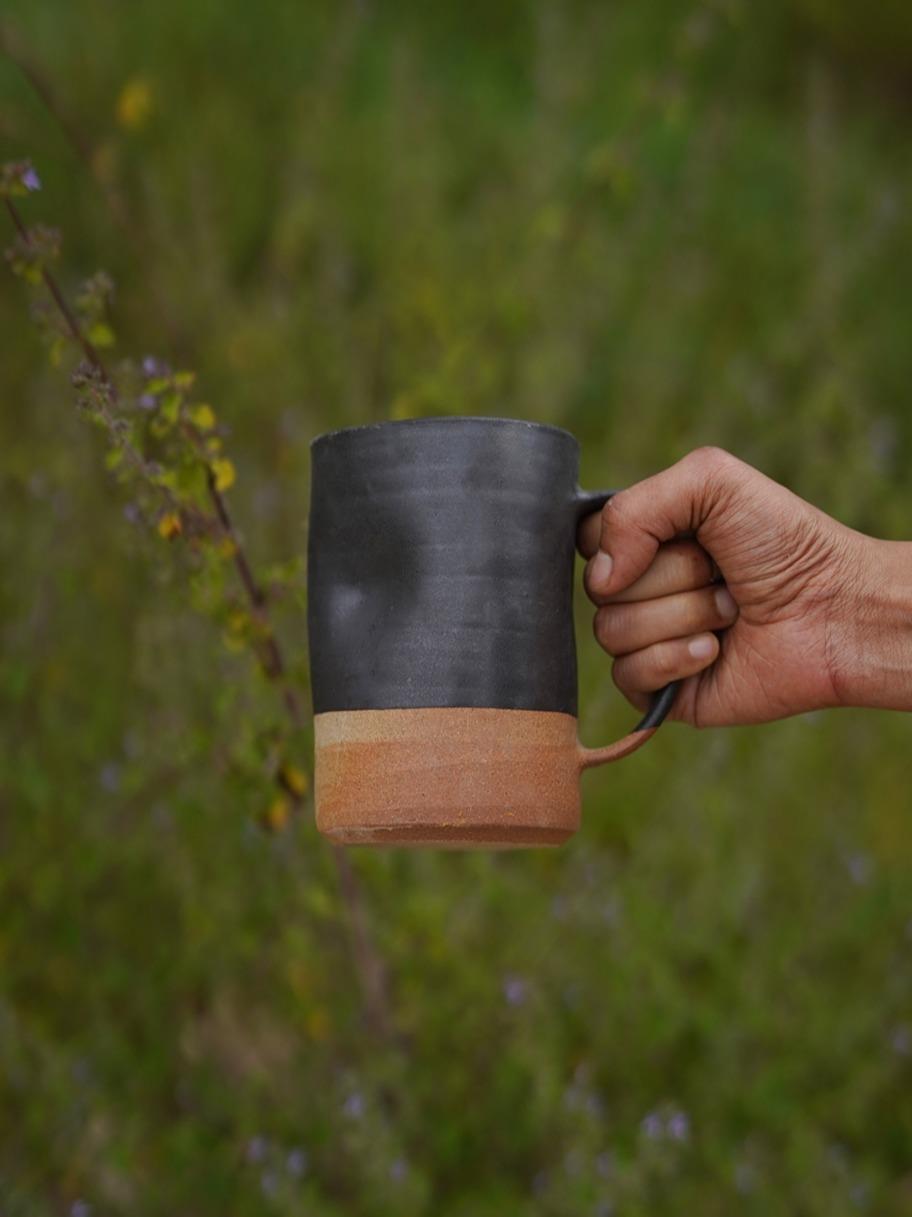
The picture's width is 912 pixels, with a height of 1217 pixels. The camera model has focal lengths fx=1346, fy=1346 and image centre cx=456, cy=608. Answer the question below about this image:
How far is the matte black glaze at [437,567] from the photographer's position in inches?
54.6

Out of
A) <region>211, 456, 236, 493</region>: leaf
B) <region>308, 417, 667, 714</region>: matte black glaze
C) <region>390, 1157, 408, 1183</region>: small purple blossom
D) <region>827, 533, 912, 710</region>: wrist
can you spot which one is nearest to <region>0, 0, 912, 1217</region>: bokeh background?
<region>390, 1157, 408, 1183</region>: small purple blossom

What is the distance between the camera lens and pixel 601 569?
1.61 meters

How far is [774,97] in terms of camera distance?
5.14 metres

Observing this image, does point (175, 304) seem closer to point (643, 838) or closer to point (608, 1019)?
point (643, 838)

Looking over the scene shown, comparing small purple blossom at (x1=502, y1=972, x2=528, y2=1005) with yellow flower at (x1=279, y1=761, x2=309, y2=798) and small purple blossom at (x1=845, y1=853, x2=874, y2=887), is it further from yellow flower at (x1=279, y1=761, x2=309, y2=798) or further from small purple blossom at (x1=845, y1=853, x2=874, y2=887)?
small purple blossom at (x1=845, y1=853, x2=874, y2=887)

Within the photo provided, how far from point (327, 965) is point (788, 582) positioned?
1234 millimetres

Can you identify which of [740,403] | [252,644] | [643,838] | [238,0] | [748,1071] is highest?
[238,0]

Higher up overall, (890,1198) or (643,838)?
(643,838)

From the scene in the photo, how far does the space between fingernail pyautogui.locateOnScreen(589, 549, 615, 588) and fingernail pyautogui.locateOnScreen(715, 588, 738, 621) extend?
0.64 ft

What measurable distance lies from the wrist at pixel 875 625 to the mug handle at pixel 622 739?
0.91ft

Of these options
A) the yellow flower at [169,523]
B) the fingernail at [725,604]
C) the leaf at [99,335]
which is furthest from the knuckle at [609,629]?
the leaf at [99,335]

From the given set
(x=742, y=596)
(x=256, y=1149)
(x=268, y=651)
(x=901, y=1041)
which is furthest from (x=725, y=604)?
(x=901, y=1041)

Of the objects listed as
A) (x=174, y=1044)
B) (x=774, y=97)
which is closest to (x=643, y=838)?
(x=174, y=1044)

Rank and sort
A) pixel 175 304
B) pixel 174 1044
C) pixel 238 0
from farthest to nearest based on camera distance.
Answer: pixel 238 0 → pixel 175 304 → pixel 174 1044
